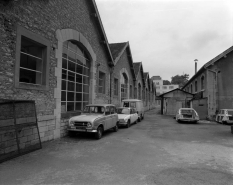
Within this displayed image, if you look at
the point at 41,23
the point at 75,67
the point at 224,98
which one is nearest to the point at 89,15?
the point at 75,67

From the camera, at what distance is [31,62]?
8336 mm

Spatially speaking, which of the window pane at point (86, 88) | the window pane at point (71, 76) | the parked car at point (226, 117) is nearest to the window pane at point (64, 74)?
the window pane at point (71, 76)

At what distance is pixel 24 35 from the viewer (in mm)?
7309

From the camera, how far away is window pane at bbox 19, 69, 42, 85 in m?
7.75

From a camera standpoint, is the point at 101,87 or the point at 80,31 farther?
the point at 101,87

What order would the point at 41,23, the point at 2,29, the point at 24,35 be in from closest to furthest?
the point at 2,29
the point at 24,35
the point at 41,23

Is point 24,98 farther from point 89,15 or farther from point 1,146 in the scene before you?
point 89,15

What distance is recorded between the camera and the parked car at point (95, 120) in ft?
29.1

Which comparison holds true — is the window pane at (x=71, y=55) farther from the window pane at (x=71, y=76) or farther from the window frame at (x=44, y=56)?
the window frame at (x=44, y=56)

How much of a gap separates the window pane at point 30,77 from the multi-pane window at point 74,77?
1.89 meters

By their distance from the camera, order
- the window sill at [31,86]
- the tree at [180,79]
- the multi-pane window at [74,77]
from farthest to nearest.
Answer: the tree at [180,79] < the multi-pane window at [74,77] < the window sill at [31,86]

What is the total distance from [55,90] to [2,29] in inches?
144

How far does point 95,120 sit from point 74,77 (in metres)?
4.01

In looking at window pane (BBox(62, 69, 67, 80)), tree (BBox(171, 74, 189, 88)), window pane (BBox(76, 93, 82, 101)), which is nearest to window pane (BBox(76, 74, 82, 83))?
window pane (BBox(76, 93, 82, 101))
